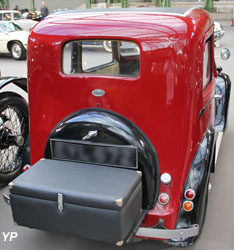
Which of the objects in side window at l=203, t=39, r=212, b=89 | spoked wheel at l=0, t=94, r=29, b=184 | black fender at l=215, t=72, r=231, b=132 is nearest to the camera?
side window at l=203, t=39, r=212, b=89

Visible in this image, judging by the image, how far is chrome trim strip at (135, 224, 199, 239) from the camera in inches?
87.4

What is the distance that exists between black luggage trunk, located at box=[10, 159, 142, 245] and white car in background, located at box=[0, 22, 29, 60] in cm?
982

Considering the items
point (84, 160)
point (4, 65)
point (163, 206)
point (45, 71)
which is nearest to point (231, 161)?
point (163, 206)

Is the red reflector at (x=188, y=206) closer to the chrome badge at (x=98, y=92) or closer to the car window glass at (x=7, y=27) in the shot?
the chrome badge at (x=98, y=92)

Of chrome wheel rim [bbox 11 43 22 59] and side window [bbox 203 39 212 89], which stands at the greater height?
side window [bbox 203 39 212 89]

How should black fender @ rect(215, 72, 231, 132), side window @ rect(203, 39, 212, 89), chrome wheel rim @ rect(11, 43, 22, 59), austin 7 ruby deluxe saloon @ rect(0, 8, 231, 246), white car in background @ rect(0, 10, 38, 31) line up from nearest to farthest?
austin 7 ruby deluxe saloon @ rect(0, 8, 231, 246) < side window @ rect(203, 39, 212, 89) < black fender @ rect(215, 72, 231, 132) < chrome wheel rim @ rect(11, 43, 22, 59) < white car in background @ rect(0, 10, 38, 31)

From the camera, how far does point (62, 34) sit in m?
2.45

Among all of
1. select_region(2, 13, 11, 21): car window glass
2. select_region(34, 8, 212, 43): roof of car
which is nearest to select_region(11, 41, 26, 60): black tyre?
select_region(2, 13, 11, 21): car window glass

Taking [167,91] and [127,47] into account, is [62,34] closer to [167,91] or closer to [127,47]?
[127,47]

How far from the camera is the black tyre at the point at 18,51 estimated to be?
1121 centimetres

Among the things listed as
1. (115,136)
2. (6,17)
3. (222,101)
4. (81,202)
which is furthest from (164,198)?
(6,17)

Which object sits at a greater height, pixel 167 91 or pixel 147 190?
pixel 167 91

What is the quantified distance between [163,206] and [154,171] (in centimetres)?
26

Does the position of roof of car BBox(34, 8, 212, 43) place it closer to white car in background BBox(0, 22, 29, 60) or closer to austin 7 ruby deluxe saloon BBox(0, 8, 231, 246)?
austin 7 ruby deluxe saloon BBox(0, 8, 231, 246)
